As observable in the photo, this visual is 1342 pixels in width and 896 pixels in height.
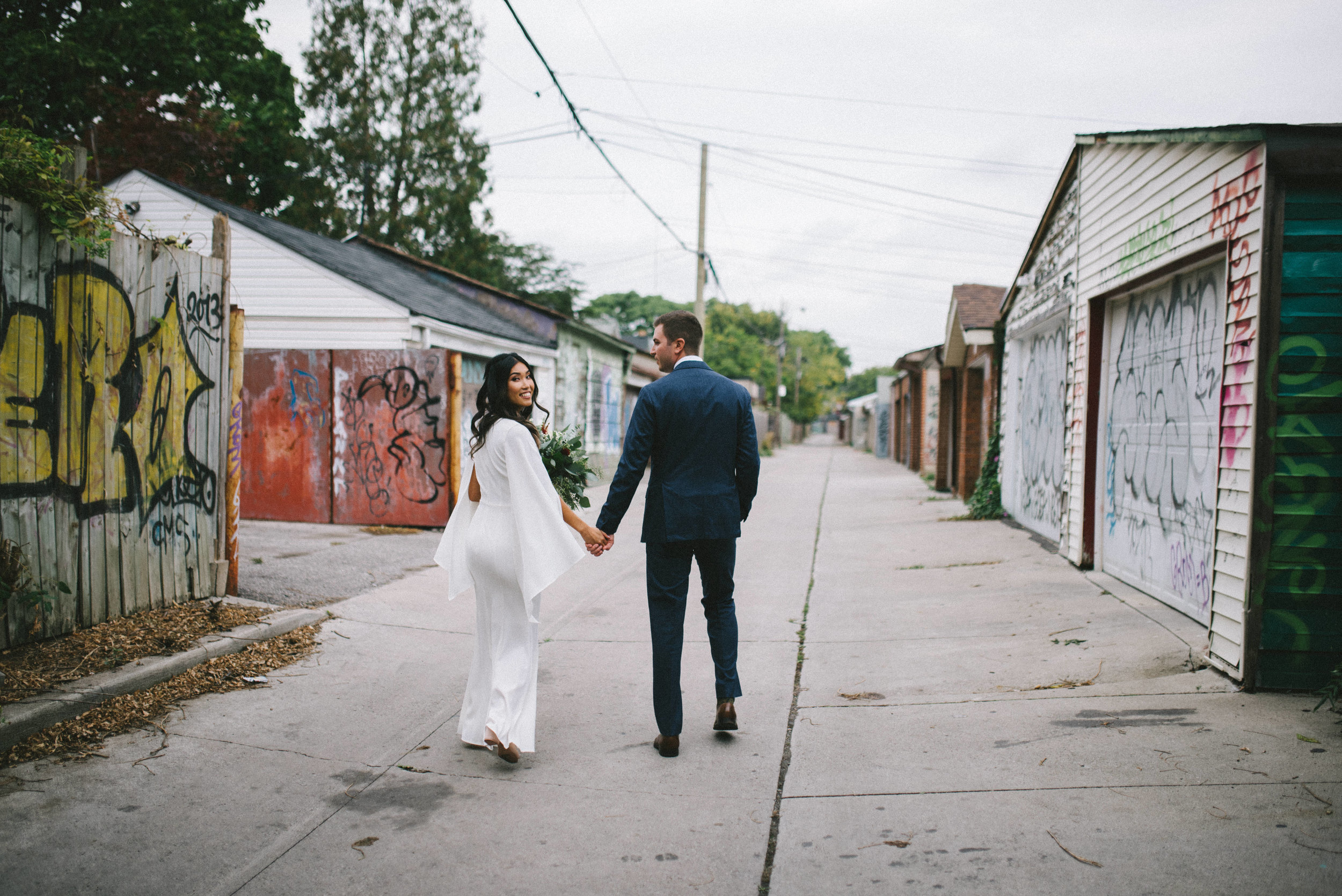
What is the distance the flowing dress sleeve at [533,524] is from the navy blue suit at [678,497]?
223 mm

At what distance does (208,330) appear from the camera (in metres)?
5.87

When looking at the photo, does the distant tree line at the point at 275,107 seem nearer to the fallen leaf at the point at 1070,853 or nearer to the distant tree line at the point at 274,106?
the distant tree line at the point at 274,106

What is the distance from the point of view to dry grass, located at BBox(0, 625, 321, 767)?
12.0 feet

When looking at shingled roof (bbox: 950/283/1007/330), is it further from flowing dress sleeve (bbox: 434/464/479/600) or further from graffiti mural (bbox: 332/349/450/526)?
flowing dress sleeve (bbox: 434/464/479/600)

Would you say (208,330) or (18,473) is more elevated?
(208,330)

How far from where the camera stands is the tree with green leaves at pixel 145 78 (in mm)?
20141

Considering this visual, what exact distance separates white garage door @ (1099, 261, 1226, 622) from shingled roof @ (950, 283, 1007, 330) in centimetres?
578

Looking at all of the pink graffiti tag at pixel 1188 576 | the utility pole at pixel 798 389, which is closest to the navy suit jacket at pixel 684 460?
the pink graffiti tag at pixel 1188 576

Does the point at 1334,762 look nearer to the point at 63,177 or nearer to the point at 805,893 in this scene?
the point at 805,893

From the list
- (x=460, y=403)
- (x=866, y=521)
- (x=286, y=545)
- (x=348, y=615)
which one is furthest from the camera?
(x=866, y=521)

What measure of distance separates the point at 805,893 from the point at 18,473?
431 cm

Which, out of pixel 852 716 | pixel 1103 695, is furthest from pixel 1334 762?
pixel 852 716

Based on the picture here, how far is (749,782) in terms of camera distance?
3.55m

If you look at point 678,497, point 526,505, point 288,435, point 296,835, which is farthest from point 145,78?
point 296,835
